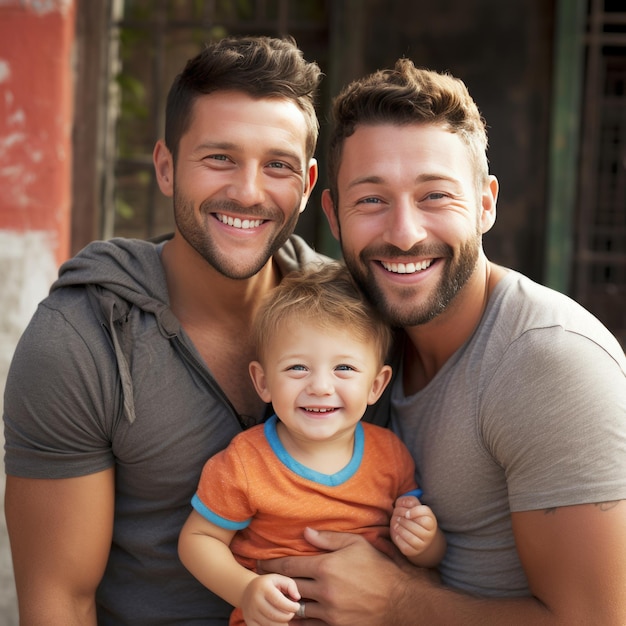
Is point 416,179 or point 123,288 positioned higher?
point 416,179

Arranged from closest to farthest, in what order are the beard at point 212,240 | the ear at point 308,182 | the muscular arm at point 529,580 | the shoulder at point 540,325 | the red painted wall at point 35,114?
the muscular arm at point 529,580
the shoulder at point 540,325
the beard at point 212,240
the ear at point 308,182
the red painted wall at point 35,114

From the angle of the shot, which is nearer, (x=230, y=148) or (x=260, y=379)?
(x=260, y=379)

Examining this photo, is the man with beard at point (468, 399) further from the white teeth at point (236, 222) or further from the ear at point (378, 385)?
the white teeth at point (236, 222)

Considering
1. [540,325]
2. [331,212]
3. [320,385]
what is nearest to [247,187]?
[331,212]

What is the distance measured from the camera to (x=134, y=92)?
4.20 m

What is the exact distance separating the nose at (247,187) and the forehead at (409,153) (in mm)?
306

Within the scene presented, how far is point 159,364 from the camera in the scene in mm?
2656

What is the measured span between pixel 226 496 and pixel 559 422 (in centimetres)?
88

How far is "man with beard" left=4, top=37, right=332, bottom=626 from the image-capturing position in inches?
100

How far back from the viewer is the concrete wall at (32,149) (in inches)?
150

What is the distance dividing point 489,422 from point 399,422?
1.57ft

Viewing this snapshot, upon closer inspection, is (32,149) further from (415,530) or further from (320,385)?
(415,530)

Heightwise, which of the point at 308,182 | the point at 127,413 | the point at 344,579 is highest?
the point at 308,182

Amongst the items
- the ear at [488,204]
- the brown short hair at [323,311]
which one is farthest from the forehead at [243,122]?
the ear at [488,204]
